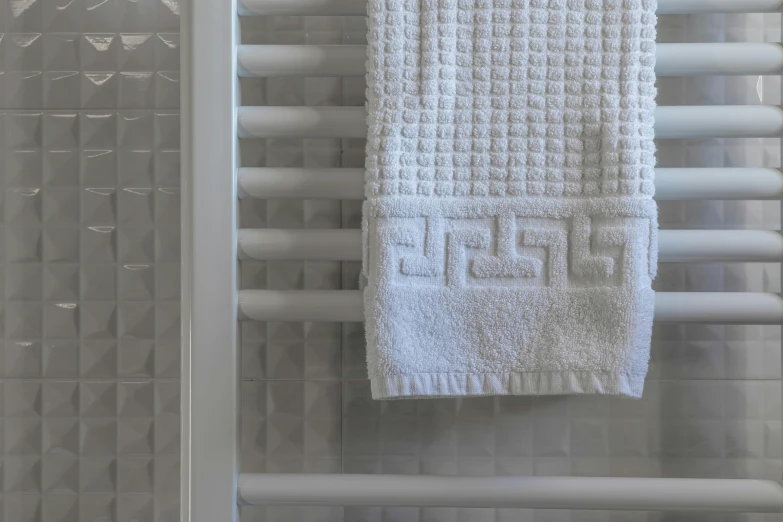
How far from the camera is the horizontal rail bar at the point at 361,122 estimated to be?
0.50 metres

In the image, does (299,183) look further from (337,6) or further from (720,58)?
(720,58)

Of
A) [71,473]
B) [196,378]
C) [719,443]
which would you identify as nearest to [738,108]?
[719,443]

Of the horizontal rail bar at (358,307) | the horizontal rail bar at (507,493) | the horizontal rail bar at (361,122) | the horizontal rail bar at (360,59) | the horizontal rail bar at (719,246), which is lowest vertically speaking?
the horizontal rail bar at (507,493)

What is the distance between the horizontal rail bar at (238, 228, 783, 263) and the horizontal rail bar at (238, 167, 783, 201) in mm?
32

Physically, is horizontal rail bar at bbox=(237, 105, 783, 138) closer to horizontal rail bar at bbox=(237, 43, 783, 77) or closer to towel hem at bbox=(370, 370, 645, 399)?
horizontal rail bar at bbox=(237, 43, 783, 77)

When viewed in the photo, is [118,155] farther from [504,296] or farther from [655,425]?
[655,425]

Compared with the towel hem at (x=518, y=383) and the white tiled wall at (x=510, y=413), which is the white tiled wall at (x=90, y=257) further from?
the towel hem at (x=518, y=383)

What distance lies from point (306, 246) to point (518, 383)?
0.21 metres

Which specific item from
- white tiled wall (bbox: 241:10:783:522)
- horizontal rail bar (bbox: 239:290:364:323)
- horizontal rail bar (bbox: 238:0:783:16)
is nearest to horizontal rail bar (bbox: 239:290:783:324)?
horizontal rail bar (bbox: 239:290:364:323)

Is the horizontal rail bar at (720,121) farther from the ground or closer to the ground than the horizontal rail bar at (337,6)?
closer to the ground

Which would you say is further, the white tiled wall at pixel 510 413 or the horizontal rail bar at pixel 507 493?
the white tiled wall at pixel 510 413

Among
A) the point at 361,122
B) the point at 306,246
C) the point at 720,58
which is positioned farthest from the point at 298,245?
the point at 720,58

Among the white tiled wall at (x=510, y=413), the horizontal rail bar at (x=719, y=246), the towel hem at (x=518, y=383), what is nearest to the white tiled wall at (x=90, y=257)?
the white tiled wall at (x=510, y=413)

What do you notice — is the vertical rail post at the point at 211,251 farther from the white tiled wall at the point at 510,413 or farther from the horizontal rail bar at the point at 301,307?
the white tiled wall at the point at 510,413
